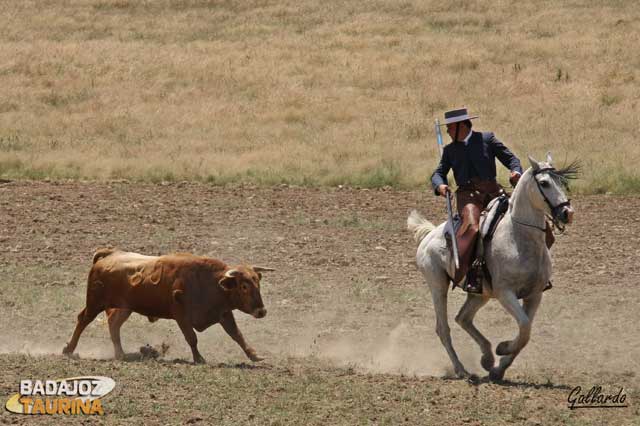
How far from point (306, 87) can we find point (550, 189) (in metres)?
22.9

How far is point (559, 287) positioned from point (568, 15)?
28.0m

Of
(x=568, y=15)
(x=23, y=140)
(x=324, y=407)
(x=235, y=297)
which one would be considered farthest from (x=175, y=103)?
(x=324, y=407)

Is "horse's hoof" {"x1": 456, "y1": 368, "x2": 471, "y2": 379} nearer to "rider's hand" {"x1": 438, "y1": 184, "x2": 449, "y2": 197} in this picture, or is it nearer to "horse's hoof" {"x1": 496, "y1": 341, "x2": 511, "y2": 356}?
"horse's hoof" {"x1": 496, "y1": 341, "x2": 511, "y2": 356}

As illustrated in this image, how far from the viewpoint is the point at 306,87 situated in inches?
1240

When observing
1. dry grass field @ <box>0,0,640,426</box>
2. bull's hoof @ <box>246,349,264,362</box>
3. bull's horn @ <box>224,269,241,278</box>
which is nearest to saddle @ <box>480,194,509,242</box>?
dry grass field @ <box>0,0,640,426</box>

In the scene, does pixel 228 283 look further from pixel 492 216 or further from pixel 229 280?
pixel 492 216

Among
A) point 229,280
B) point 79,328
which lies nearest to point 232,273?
point 229,280

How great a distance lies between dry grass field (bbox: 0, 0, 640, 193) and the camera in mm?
22828

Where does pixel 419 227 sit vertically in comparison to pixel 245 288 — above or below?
above

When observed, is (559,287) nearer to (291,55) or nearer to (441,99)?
(441,99)

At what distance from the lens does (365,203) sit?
1864 centimetres
